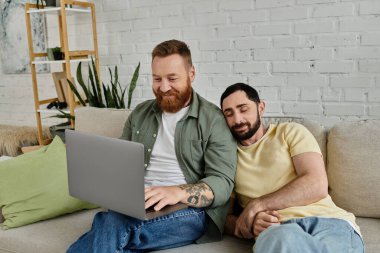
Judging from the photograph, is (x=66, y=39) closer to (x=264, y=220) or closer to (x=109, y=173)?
(x=109, y=173)

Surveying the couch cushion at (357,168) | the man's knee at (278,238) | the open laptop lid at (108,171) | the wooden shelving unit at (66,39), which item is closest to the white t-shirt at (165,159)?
the open laptop lid at (108,171)

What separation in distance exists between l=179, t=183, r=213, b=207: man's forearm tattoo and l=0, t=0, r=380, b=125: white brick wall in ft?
4.11

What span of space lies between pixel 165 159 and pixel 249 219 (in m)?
0.46

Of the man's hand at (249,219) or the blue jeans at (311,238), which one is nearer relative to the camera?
the blue jeans at (311,238)

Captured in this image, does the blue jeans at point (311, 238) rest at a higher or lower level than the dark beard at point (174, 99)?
lower

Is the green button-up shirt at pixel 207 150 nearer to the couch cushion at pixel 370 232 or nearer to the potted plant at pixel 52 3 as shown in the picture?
the couch cushion at pixel 370 232

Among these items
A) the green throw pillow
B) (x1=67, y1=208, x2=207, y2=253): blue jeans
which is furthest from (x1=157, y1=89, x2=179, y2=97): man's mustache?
the green throw pillow

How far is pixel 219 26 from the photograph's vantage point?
2.69 meters

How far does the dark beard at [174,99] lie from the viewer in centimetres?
170

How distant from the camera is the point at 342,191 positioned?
1670mm

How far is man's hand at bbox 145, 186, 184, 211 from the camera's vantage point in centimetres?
136

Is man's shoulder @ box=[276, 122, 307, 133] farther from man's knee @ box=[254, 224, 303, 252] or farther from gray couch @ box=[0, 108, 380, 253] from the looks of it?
man's knee @ box=[254, 224, 303, 252]

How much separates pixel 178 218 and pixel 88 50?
2120 millimetres

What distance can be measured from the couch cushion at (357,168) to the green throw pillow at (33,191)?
1.14 metres
